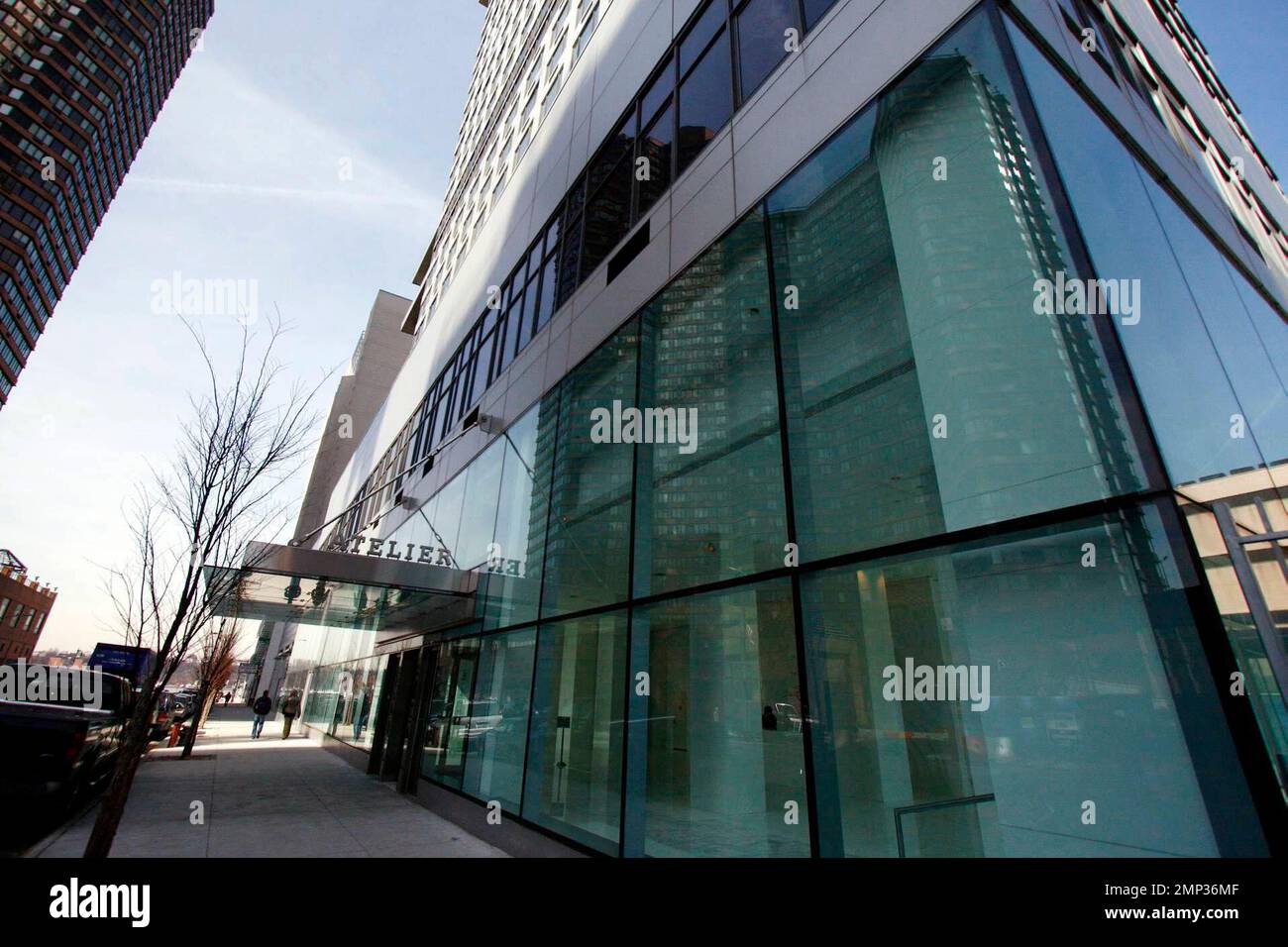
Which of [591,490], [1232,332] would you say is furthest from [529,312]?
[1232,332]

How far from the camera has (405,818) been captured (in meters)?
10.2

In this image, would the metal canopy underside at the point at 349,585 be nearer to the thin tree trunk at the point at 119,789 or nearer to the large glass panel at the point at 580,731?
the thin tree trunk at the point at 119,789

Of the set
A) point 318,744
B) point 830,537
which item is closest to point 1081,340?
point 830,537

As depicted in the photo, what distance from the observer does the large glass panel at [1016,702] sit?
3053mm

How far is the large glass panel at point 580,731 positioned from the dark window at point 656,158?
6.62 m

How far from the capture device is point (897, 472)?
14.6ft

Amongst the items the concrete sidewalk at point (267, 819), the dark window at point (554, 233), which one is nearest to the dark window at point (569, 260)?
the dark window at point (554, 233)

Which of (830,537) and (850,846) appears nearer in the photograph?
(850,846)

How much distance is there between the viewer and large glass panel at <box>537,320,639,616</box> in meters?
7.86
